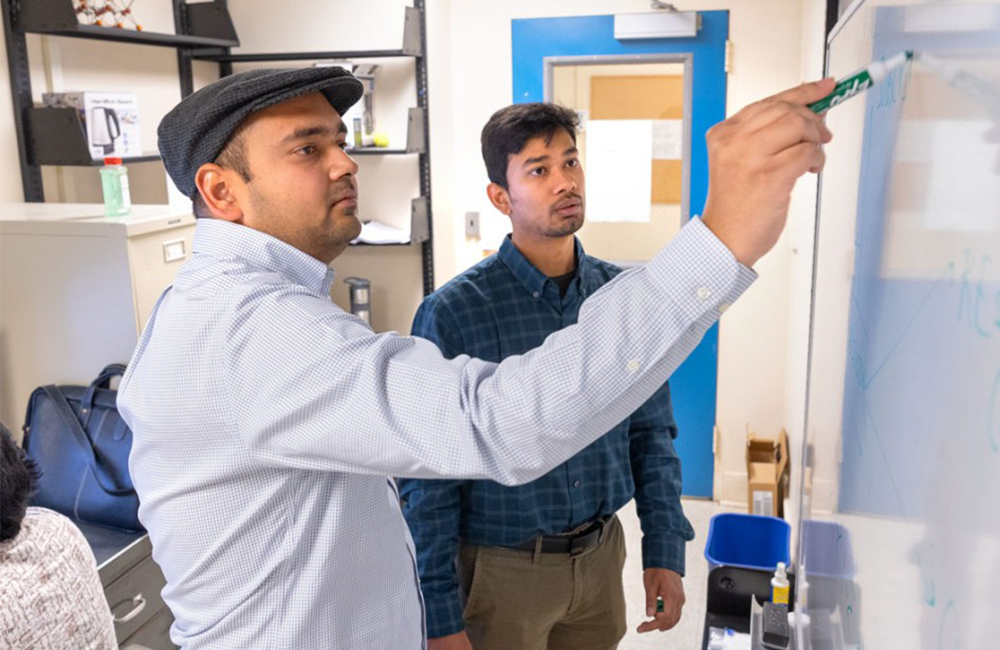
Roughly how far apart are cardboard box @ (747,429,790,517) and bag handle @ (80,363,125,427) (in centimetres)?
215

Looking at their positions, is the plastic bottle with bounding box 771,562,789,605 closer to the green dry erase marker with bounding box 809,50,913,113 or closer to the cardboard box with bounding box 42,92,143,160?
the green dry erase marker with bounding box 809,50,913,113

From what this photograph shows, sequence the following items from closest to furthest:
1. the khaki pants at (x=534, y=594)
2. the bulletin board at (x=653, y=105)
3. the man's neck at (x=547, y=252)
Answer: the khaki pants at (x=534, y=594) → the man's neck at (x=547, y=252) → the bulletin board at (x=653, y=105)

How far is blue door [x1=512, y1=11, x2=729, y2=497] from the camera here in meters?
3.68

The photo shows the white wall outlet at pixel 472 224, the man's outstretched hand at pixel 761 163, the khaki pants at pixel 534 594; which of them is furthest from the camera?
the white wall outlet at pixel 472 224

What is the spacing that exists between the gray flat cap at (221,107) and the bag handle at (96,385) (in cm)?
129

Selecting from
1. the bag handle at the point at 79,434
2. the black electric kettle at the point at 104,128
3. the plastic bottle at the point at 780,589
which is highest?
the black electric kettle at the point at 104,128

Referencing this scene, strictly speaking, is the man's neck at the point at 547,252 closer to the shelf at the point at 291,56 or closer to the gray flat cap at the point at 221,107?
the gray flat cap at the point at 221,107

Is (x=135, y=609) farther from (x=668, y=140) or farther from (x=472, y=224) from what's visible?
(x=668, y=140)

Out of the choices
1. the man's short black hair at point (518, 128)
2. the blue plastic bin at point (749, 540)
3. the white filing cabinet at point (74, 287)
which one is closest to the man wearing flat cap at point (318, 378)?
the man's short black hair at point (518, 128)

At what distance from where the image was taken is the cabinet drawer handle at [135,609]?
211 centimetres

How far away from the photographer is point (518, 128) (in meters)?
2.01

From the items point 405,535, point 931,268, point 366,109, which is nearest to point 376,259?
point 366,109

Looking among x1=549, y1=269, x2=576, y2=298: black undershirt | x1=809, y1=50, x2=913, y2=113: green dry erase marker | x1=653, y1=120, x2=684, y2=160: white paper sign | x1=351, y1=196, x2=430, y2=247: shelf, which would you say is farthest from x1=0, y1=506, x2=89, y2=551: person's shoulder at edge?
x1=653, y1=120, x2=684, y2=160: white paper sign

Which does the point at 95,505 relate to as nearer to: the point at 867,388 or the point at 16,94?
the point at 16,94
